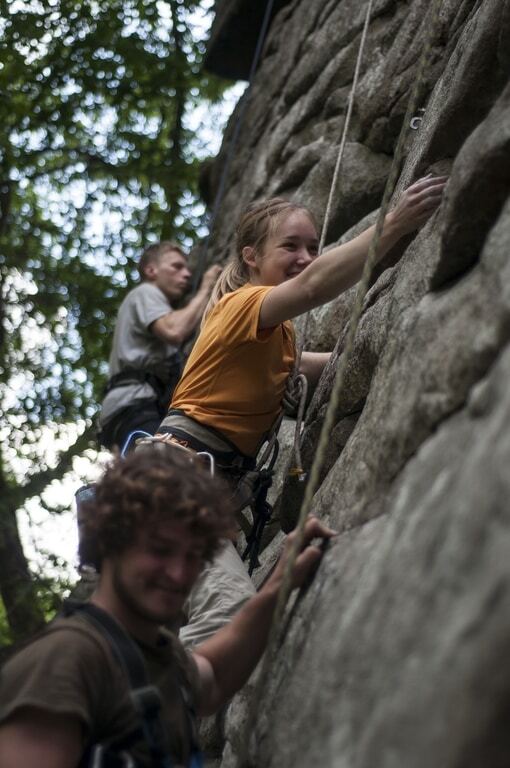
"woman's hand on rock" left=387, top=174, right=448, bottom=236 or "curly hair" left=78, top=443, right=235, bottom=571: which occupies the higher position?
"woman's hand on rock" left=387, top=174, right=448, bottom=236

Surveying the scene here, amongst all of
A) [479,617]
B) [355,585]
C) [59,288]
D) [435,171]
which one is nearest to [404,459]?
[355,585]

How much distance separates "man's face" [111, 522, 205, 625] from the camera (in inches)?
126

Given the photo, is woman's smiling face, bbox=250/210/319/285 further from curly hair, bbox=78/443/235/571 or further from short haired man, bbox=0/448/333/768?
curly hair, bbox=78/443/235/571

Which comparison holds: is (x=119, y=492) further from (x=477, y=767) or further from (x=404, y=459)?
(x=477, y=767)

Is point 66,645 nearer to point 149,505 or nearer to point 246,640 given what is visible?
point 149,505

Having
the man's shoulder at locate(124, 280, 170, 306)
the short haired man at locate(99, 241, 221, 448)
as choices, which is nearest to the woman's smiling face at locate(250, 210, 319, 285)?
the short haired man at locate(99, 241, 221, 448)

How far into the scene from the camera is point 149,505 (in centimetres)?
325

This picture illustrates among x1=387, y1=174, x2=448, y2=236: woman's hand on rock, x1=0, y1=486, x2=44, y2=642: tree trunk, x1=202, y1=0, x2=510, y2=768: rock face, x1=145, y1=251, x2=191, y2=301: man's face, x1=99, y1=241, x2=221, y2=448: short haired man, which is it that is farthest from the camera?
x1=0, y1=486, x2=44, y2=642: tree trunk

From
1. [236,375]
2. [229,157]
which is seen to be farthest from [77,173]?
[236,375]

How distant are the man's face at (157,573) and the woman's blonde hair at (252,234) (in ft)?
6.83

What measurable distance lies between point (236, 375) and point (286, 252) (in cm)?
74

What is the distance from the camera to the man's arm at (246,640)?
3680 mm

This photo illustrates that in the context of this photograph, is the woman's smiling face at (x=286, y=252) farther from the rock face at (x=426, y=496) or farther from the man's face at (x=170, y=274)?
the man's face at (x=170, y=274)

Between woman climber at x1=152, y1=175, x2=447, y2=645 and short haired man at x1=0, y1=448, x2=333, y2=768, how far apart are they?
0.68m
